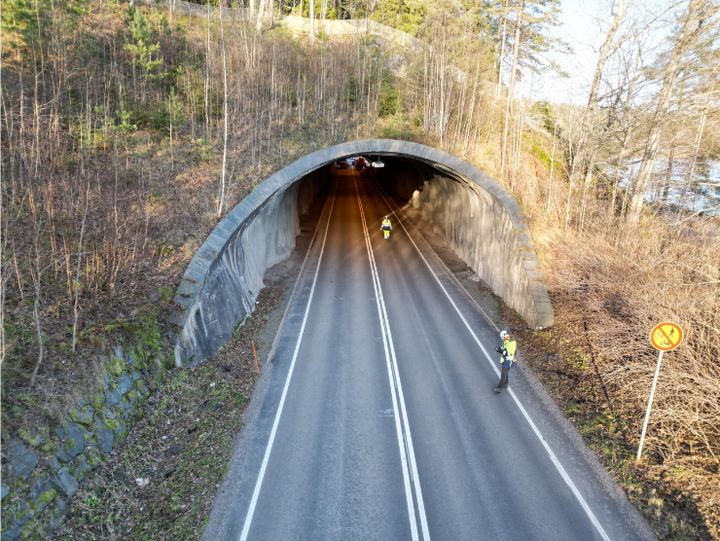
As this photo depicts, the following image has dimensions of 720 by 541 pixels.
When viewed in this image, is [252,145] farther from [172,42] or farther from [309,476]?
[309,476]

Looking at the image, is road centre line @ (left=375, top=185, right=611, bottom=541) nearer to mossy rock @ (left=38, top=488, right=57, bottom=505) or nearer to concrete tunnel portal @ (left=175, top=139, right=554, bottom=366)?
concrete tunnel portal @ (left=175, top=139, right=554, bottom=366)

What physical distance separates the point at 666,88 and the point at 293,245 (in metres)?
18.9

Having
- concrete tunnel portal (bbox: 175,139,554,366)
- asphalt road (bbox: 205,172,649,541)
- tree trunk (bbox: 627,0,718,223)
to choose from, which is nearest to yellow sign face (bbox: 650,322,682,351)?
asphalt road (bbox: 205,172,649,541)

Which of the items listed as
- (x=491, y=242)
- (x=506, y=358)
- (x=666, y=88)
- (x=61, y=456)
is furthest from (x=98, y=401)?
(x=666, y=88)

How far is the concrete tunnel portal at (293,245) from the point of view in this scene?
1359 centimetres

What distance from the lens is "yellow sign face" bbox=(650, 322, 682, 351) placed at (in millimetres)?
8320

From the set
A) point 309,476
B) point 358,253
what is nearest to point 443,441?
point 309,476

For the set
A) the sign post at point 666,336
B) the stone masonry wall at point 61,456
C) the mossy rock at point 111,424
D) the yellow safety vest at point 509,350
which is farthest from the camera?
the yellow safety vest at point 509,350

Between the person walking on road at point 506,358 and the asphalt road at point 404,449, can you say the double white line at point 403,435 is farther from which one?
the person walking on road at point 506,358

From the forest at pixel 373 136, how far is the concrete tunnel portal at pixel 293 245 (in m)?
0.73

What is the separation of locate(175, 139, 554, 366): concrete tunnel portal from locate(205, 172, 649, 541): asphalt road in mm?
2370

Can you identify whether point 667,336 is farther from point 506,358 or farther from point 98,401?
point 98,401

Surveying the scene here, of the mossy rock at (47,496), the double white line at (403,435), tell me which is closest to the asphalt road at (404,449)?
the double white line at (403,435)

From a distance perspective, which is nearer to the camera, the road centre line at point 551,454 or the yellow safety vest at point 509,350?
the road centre line at point 551,454
